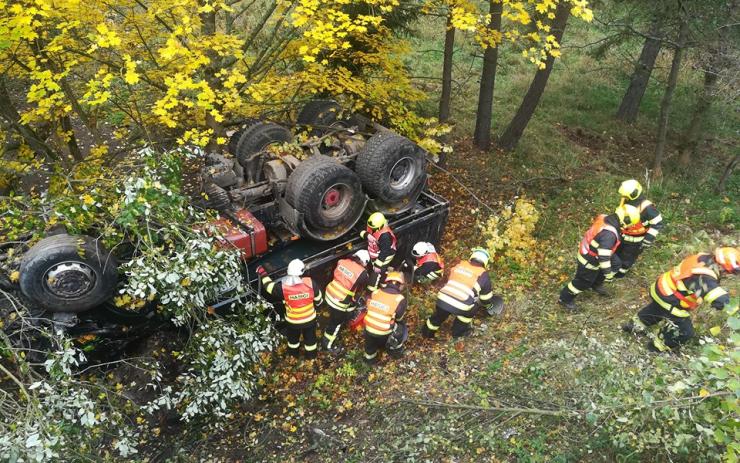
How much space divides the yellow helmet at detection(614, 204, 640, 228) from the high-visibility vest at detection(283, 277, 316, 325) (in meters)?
3.82

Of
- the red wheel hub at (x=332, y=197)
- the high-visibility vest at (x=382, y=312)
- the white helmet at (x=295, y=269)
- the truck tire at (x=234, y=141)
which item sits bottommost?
the high-visibility vest at (x=382, y=312)

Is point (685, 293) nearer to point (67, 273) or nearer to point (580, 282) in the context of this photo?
point (580, 282)

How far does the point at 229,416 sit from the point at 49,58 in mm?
4544

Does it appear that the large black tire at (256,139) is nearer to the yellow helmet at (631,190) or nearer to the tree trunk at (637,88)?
the yellow helmet at (631,190)

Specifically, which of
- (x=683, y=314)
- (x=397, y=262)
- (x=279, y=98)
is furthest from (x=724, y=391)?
(x=279, y=98)

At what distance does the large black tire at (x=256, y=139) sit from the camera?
6945mm

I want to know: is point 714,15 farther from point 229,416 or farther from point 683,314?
point 229,416

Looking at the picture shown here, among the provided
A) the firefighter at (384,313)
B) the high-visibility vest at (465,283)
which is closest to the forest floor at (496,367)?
the firefighter at (384,313)

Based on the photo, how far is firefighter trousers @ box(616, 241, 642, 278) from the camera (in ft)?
20.9

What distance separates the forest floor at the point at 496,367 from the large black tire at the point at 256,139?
9.61ft

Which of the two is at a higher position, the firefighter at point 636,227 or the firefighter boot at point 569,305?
the firefighter at point 636,227

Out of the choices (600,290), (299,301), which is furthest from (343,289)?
(600,290)

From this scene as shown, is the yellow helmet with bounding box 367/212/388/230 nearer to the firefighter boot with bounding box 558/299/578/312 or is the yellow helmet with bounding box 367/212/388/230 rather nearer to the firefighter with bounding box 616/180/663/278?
the firefighter boot with bounding box 558/299/578/312

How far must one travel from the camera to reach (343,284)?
5820 mm
